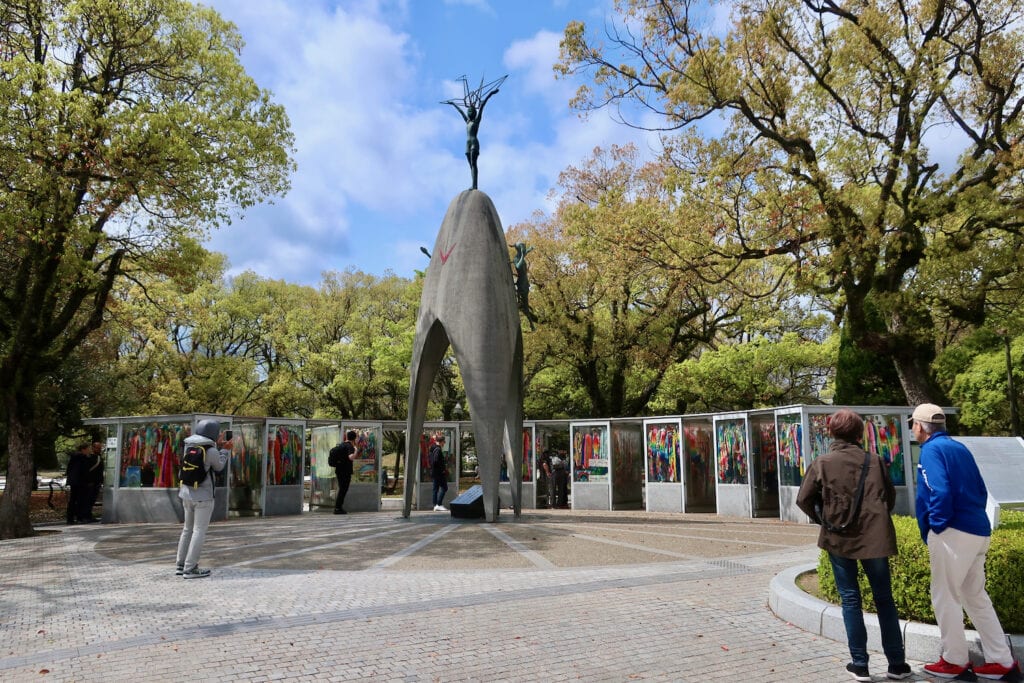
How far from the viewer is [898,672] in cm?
468

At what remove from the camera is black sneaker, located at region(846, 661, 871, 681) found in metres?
4.59

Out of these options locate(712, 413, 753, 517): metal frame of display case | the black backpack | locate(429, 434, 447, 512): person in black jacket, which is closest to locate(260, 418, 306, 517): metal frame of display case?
locate(429, 434, 447, 512): person in black jacket

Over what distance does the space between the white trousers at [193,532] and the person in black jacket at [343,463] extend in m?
8.53

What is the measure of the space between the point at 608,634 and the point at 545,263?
21315 mm

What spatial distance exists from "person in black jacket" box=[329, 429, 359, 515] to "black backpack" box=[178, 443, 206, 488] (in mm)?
8852

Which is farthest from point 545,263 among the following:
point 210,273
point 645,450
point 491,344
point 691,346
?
point 210,273

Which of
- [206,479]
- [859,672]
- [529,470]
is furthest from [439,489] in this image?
[859,672]

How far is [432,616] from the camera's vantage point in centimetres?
616

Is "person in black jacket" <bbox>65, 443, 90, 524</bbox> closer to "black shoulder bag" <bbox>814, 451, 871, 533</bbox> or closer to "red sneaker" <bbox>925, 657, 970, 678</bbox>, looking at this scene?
"black shoulder bag" <bbox>814, 451, 871, 533</bbox>

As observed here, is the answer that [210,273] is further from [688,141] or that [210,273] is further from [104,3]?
[688,141]

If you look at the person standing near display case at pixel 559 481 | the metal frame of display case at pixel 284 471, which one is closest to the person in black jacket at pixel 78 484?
the metal frame of display case at pixel 284 471

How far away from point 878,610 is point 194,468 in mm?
7446

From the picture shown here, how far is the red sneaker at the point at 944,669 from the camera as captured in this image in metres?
4.63

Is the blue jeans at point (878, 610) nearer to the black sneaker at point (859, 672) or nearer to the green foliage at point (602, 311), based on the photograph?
the black sneaker at point (859, 672)
